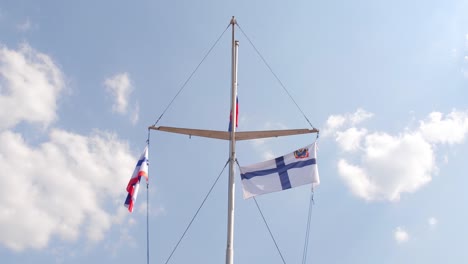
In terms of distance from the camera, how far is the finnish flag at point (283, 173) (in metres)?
25.0

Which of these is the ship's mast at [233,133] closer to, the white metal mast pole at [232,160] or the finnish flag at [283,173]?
the white metal mast pole at [232,160]

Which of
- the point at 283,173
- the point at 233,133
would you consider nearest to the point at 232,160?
the point at 233,133

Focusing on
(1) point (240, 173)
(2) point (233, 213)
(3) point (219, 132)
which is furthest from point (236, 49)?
(2) point (233, 213)

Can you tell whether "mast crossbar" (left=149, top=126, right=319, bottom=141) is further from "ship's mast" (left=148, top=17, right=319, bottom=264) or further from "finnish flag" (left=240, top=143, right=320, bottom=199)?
"finnish flag" (left=240, top=143, right=320, bottom=199)

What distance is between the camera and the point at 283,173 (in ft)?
82.5

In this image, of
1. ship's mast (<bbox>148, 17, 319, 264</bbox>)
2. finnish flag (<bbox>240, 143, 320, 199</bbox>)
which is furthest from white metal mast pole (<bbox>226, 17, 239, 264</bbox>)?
→ finnish flag (<bbox>240, 143, 320, 199</bbox>)

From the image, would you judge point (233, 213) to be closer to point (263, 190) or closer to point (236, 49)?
point (263, 190)

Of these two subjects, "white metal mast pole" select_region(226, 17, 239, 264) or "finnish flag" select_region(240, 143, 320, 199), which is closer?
"white metal mast pole" select_region(226, 17, 239, 264)

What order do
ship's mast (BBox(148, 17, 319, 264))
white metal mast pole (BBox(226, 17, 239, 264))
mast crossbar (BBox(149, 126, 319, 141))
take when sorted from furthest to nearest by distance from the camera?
mast crossbar (BBox(149, 126, 319, 141)) → ship's mast (BBox(148, 17, 319, 264)) → white metal mast pole (BBox(226, 17, 239, 264))

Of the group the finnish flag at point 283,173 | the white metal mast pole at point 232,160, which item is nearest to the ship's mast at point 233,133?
A: the white metal mast pole at point 232,160

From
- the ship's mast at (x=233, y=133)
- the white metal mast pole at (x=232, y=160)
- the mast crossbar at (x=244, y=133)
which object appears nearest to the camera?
the white metal mast pole at (x=232, y=160)

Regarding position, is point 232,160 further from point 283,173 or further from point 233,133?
point 283,173

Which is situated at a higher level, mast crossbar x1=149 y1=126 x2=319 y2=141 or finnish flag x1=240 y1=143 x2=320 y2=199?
mast crossbar x1=149 y1=126 x2=319 y2=141

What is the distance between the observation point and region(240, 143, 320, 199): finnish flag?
82.0 ft
